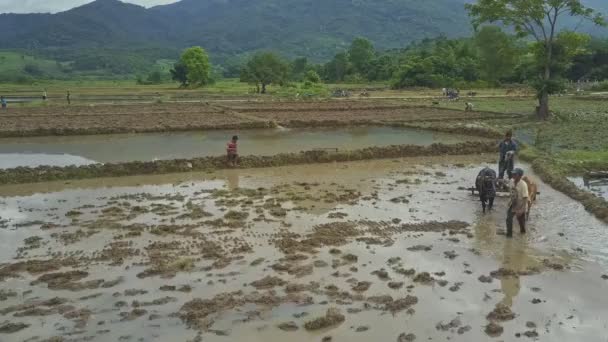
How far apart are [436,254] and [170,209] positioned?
680 cm

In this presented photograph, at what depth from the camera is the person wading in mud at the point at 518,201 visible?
10.8 meters

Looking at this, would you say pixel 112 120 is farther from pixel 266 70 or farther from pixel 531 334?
pixel 266 70

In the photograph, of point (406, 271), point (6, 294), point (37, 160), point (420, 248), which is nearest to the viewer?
point (6, 294)

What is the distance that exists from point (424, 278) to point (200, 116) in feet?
81.3

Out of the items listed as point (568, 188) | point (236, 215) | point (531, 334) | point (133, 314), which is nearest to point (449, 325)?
point (531, 334)

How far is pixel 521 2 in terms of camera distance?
3041 cm

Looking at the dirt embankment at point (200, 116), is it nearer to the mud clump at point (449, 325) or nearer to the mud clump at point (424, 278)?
the mud clump at point (424, 278)

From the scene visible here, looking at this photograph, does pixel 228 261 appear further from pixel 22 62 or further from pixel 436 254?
pixel 22 62

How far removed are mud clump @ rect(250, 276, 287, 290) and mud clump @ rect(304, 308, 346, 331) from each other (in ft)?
4.53

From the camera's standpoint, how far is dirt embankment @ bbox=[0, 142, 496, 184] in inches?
643

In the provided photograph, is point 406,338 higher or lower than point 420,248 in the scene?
lower

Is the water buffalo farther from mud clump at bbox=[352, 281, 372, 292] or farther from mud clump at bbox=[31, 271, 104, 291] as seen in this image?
mud clump at bbox=[31, 271, 104, 291]

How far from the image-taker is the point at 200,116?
31688 mm

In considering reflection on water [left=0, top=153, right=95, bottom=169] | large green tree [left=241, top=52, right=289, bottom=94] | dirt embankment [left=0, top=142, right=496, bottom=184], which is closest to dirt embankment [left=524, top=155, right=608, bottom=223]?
dirt embankment [left=0, top=142, right=496, bottom=184]
